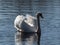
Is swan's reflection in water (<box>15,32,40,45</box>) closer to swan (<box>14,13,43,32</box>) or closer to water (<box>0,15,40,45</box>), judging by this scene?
water (<box>0,15,40,45</box>)

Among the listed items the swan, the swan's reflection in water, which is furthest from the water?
the swan

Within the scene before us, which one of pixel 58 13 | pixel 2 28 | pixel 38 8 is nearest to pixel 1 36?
pixel 2 28

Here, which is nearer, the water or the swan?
the water

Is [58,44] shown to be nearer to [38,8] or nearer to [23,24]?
[23,24]

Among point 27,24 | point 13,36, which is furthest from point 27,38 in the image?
point 27,24

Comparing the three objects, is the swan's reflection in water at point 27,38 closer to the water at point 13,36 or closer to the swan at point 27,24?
the water at point 13,36

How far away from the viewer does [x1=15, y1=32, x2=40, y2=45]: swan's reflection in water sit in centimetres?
1441

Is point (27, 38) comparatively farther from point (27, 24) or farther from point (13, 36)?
point (27, 24)

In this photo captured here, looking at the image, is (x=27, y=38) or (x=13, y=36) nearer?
(x=27, y=38)

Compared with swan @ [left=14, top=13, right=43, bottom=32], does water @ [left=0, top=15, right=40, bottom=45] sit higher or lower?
lower

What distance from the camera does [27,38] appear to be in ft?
49.1

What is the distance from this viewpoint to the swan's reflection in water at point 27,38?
14.4 metres

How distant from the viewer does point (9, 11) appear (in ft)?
62.2

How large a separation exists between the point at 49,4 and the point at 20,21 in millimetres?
5048
